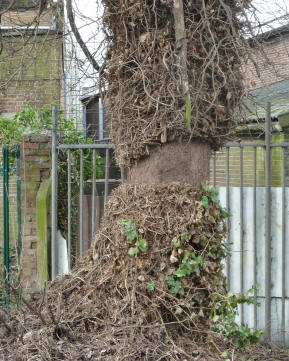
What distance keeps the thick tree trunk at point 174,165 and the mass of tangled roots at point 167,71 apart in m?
0.06

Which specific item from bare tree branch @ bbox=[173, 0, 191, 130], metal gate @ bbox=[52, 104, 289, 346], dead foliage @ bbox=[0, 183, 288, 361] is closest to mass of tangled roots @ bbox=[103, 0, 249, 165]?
bare tree branch @ bbox=[173, 0, 191, 130]

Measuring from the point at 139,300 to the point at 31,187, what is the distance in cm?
321

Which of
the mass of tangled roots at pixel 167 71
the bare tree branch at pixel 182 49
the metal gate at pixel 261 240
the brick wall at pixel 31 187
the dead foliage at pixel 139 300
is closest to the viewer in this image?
the dead foliage at pixel 139 300

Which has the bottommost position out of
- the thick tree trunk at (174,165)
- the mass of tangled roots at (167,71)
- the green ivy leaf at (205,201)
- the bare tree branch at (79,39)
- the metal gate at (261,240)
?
the metal gate at (261,240)

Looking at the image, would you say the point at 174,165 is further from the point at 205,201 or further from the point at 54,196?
the point at 54,196

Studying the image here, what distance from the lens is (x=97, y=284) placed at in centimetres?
255

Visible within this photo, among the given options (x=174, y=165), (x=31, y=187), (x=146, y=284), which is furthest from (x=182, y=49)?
(x=31, y=187)

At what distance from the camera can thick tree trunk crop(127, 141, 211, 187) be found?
2590mm

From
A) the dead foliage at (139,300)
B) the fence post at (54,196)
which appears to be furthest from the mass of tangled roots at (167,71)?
the fence post at (54,196)

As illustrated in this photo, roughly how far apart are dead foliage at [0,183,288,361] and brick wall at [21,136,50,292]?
262 cm

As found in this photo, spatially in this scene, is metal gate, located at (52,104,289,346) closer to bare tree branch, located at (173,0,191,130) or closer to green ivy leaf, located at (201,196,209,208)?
green ivy leaf, located at (201,196,209,208)

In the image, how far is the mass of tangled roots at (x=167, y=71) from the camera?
2.54m

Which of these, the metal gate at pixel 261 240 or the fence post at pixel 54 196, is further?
the fence post at pixel 54 196

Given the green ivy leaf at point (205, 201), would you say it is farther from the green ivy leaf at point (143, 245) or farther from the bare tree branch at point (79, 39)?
the bare tree branch at point (79, 39)
